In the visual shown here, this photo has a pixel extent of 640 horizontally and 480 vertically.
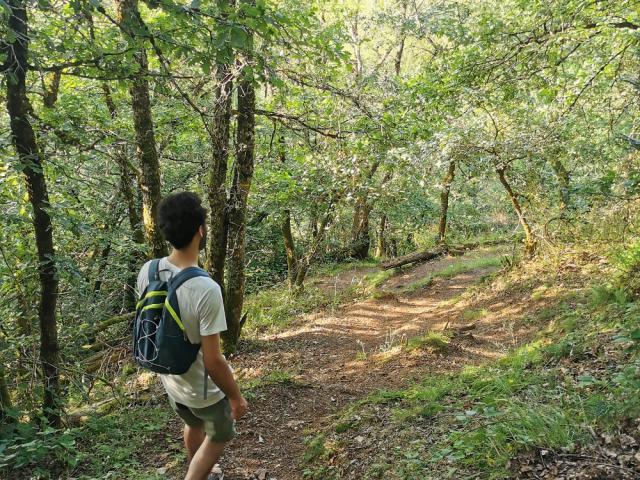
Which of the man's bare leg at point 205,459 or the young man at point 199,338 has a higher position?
the young man at point 199,338

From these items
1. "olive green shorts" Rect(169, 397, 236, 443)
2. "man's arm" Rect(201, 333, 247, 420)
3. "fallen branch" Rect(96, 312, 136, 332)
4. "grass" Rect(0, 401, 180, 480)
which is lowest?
"grass" Rect(0, 401, 180, 480)

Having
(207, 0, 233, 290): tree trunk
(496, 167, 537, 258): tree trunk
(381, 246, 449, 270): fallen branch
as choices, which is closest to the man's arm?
(207, 0, 233, 290): tree trunk

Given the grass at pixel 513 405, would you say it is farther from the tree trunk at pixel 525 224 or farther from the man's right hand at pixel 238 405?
the tree trunk at pixel 525 224

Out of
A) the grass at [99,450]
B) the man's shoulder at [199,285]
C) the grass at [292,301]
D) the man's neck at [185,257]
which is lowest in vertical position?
the grass at [292,301]

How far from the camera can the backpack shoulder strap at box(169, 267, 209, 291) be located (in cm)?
261

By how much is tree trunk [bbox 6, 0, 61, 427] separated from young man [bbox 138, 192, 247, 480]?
184 centimetres

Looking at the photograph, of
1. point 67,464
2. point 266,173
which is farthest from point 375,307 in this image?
point 67,464

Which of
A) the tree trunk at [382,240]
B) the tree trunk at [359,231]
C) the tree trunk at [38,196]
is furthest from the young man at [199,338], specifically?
the tree trunk at [382,240]

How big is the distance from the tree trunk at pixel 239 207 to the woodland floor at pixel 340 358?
2.14 ft

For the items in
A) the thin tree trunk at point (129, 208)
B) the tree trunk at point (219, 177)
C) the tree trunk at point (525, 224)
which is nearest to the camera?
the tree trunk at point (219, 177)

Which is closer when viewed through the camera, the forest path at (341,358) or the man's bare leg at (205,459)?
the man's bare leg at (205,459)

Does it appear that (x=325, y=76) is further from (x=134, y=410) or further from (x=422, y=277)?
(x=422, y=277)

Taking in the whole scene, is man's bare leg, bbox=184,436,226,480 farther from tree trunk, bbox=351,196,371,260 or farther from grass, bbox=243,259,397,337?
tree trunk, bbox=351,196,371,260

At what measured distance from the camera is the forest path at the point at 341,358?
187 inches
